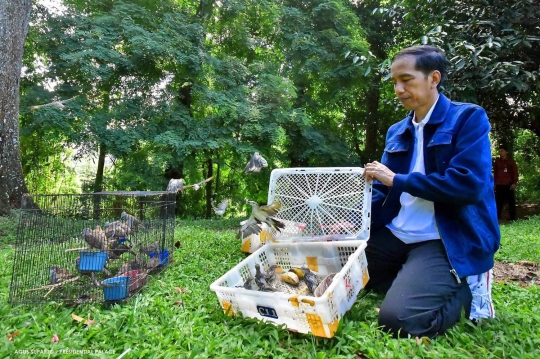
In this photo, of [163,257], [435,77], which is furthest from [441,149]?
[163,257]

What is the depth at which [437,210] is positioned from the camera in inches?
75.7

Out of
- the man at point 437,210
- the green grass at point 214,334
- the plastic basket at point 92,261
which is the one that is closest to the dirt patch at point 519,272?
the green grass at point 214,334

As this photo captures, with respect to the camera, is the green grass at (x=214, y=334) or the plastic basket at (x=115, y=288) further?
the plastic basket at (x=115, y=288)

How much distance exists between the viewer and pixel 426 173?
2023 millimetres

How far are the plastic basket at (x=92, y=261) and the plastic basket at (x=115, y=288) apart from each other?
3.7 inches

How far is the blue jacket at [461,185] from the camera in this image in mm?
1775

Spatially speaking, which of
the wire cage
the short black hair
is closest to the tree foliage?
the short black hair

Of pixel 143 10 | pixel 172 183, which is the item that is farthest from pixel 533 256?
pixel 143 10

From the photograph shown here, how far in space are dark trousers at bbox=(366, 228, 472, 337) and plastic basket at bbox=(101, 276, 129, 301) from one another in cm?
133

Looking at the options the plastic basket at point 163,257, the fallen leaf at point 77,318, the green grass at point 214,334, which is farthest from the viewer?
the plastic basket at point 163,257

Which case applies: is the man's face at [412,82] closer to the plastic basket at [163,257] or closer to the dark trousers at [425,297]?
the dark trousers at [425,297]

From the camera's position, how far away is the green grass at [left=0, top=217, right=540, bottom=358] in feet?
5.10

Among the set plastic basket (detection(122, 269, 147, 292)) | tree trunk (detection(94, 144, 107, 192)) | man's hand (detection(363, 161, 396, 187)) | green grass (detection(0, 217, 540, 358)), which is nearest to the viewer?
green grass (detection(0, 217, 540, 358))

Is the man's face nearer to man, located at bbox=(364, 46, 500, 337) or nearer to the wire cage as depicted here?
man, located at bbox=(364, 46, 500, 337)
